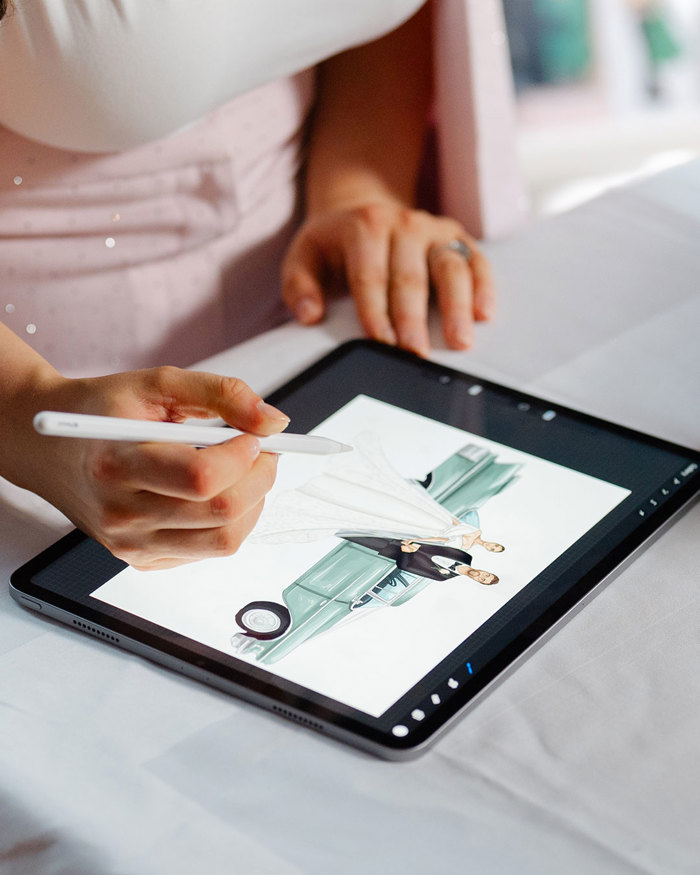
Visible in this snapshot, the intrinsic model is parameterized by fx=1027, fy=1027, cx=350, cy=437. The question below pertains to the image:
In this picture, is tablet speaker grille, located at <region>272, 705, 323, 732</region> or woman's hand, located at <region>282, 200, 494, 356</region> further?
woman's hand, located at <region>282, 200, 494, 356</region>

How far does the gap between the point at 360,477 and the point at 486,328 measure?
18cm

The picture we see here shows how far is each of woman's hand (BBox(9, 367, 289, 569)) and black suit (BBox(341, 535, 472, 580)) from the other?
0.19 ft

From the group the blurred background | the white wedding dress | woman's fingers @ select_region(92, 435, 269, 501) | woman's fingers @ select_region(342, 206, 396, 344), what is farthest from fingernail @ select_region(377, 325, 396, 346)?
the blurred background

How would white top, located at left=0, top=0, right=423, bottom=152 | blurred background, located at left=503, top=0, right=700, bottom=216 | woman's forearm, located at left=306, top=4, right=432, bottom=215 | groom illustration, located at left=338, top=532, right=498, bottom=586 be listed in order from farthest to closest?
blurred background, located at left=503, top=0, right=700, bottom=216 < woman's forearm, located at left=306, top=4, right=432, bottom=215 < white top, located at left=0, top=0, right=423, bottom=152 < groom illustration, located at left=338, top=532, right=498, bottom=586

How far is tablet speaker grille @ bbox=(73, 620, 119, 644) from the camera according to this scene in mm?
412

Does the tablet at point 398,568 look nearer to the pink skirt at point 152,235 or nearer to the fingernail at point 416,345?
the fingernail at point 416,345

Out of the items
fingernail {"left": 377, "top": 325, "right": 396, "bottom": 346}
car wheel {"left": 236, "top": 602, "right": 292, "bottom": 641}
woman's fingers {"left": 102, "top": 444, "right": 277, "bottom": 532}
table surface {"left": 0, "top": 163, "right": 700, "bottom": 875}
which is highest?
woman's fingers {"left": 102, "top": 444, "right": 277, "bottom": 532}

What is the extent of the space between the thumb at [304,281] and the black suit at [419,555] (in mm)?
227

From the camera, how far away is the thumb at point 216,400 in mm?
395

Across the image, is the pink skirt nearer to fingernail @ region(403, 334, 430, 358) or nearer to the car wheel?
fingernail @ region(403, 334, 430, 358)

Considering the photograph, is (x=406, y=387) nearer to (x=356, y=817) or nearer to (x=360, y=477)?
(x=360, y=477)

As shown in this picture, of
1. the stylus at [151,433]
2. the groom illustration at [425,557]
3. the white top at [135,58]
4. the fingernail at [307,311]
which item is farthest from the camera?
the fingernail at [307,311]

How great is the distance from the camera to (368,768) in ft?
1.19

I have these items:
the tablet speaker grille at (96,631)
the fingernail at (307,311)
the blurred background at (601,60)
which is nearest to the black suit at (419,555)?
the tablet speaker grille at (96,631)
